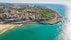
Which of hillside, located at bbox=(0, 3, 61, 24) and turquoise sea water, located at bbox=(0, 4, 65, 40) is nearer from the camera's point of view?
turquoise sea water, located at bbox=(0, 4, 65, 40)

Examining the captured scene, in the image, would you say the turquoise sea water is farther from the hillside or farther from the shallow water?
the hillside

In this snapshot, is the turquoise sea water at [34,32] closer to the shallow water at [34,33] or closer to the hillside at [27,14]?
the shallow water at [34,33]

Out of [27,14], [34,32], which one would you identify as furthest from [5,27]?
[34,32]

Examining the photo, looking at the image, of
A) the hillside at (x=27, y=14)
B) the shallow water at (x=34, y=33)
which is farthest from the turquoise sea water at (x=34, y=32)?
the hillside at (x=27, y=14)

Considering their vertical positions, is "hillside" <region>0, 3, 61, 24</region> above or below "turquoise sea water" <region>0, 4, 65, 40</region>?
above

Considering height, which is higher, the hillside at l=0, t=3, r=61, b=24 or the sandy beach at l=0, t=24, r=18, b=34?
the hillside at l=0, t=3, r=61, b=24

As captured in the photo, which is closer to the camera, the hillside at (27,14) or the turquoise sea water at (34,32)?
the turquoise sea water at (34,32)

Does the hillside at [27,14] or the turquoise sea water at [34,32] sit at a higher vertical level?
the hillside at [27,14]

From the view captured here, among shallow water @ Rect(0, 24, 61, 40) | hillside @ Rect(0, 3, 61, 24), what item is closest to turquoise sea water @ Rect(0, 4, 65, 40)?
shallow water @ Rect(0, 24, 61, 40)
